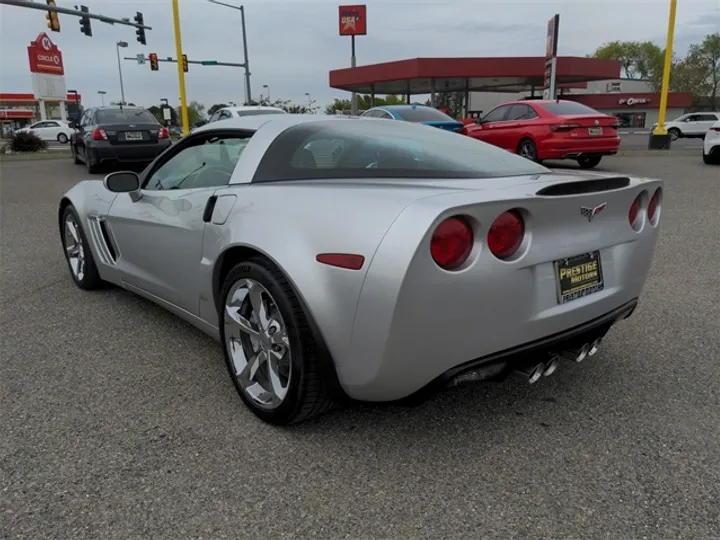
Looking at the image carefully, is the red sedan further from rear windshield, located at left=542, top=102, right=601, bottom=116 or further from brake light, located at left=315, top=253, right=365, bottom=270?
brake light, located at left=315, top=253, right=365, bottom=270

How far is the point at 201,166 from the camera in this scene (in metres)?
3.28

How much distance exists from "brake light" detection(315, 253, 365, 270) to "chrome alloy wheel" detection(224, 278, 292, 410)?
335 millimetres

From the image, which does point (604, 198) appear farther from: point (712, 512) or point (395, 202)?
point (712, 512)

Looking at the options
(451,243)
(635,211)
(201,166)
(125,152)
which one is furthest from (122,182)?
(125,152)

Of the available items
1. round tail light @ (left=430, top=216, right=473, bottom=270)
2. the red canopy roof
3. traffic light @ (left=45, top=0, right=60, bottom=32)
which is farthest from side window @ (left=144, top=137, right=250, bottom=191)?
the red canopy roof

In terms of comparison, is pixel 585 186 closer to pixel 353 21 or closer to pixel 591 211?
pixel 591 211

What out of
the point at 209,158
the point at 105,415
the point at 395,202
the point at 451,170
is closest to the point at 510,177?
the point at 451,170

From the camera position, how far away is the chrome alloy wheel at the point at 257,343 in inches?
93.5

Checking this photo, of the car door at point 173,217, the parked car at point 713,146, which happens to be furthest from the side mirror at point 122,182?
the parked car at point 713,146

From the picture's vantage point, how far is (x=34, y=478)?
7.08 ft

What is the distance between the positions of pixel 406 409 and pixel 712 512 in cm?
119

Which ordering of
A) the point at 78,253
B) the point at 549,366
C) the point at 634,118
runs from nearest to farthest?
the point at 549,366, the point at 78,253, the point at 634,118

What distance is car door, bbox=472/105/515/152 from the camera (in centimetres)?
1217

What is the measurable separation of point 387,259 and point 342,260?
193mm
